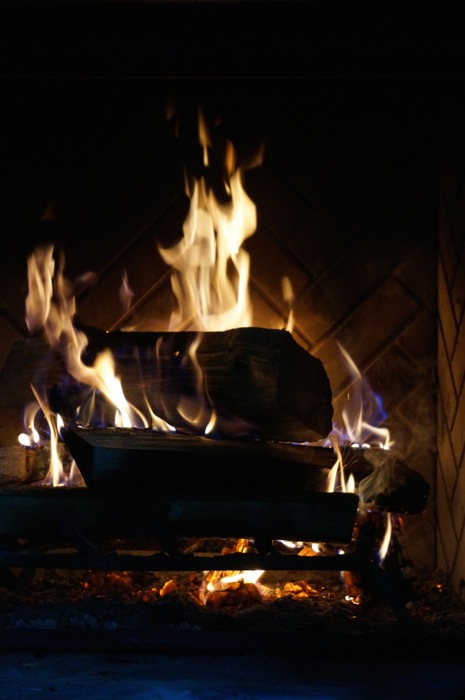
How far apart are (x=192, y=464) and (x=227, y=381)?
0.66 ft

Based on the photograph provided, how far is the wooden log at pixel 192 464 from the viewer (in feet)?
5.26

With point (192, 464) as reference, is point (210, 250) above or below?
above

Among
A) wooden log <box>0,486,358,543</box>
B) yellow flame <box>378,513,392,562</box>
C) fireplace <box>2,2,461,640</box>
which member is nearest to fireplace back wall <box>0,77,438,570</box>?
fireplace <box>2,2,461,640</box>

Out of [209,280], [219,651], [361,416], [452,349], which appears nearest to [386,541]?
→ [361,416]

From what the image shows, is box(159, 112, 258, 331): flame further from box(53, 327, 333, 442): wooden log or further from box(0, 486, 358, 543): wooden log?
box(0, 486, 358, 543): wooden log

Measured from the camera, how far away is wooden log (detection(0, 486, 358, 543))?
1.54 metres

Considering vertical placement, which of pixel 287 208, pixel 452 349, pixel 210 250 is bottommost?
pixel 452 349

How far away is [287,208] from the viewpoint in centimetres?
222

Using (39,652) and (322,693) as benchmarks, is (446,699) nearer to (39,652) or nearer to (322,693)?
(322,693)

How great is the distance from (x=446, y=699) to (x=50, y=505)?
2.62 feet

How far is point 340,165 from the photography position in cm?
222

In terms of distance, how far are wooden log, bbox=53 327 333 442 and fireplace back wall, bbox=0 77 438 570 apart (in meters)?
0.36

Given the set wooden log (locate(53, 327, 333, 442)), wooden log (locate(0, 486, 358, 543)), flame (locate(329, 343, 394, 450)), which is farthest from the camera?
flame (locate(329, 343, 394, 450))

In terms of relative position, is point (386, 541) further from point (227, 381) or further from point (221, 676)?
point (221, 676)
